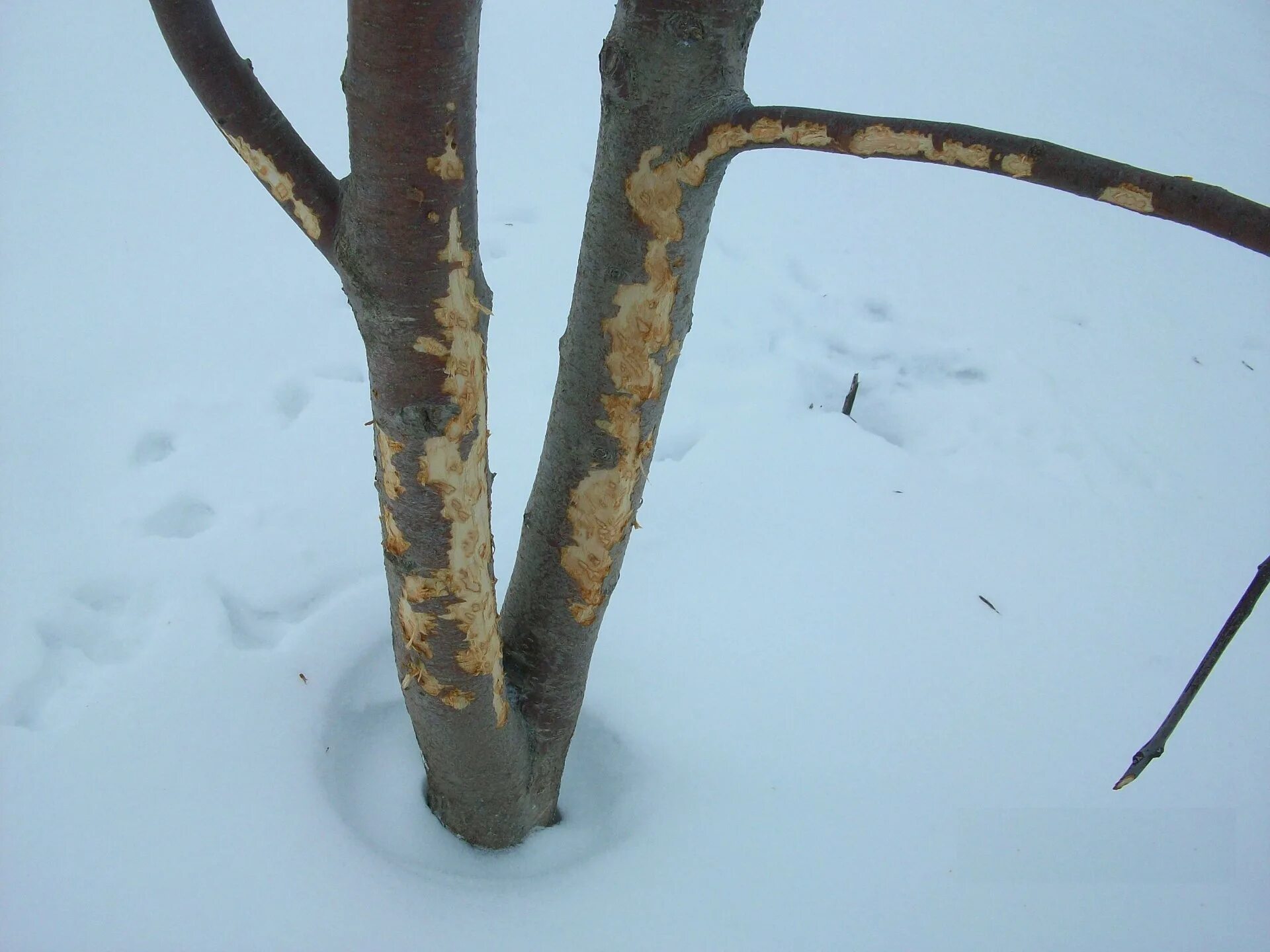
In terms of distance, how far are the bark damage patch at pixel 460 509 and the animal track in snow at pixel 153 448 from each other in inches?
37.7

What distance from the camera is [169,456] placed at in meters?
1.80

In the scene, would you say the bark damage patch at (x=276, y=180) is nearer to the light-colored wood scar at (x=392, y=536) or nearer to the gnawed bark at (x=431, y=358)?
the gnawed bark at (x=431, y=358)

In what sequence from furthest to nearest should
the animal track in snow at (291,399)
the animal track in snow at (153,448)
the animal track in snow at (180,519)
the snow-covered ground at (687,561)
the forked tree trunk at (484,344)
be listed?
the animal track in snow at (291,399) → the animal track in snow at (153,448) → the animal track in snow at (180,519) → the snow-covered ground at (687,561) → the forked tree trunk at (484,344)

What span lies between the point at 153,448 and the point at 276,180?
3.88 feet

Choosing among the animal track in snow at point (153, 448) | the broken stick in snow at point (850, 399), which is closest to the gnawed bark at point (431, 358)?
the animal track in snow at point (153, 448)

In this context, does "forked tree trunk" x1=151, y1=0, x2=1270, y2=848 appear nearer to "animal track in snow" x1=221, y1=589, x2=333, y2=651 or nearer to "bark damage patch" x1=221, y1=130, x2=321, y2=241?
"bark damage patch" x1=221, y1=130, x2=321, y2=241

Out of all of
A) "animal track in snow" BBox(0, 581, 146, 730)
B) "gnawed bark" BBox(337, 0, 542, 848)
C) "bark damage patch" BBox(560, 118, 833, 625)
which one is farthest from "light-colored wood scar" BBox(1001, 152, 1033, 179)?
"animal track in snow" BBox(0, 581, 146, 730)

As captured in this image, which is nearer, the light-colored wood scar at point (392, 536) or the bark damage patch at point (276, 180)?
the bark damage patch at point (276, 180)

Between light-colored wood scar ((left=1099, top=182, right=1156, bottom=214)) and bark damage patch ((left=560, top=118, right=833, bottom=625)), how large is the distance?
0.68 feet

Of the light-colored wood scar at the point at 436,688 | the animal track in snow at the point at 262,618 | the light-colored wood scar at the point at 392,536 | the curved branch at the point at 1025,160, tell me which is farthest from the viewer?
the animal track in snow at the point at 262,618

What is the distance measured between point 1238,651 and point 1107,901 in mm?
689

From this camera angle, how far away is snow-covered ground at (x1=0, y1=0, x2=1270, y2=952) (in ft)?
4.18

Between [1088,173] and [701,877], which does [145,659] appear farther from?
[1088,173]

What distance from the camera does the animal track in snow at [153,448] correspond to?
5.89 ft
